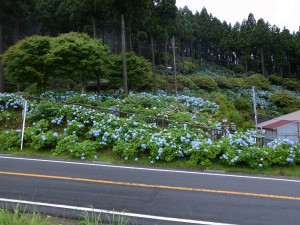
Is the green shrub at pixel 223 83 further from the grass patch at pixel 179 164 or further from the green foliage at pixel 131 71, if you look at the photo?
the grass patch at pixel 179 164

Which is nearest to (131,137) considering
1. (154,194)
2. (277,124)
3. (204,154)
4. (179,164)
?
(179,164)

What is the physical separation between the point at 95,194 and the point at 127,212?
1.19 m

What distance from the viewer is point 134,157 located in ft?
32.2

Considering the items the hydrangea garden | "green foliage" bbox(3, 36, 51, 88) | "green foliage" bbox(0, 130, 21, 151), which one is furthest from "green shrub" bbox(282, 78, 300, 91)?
"green foliage" bbox(0, 130, 21, 151)

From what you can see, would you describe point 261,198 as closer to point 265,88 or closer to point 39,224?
point 39,224

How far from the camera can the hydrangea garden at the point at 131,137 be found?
920cm

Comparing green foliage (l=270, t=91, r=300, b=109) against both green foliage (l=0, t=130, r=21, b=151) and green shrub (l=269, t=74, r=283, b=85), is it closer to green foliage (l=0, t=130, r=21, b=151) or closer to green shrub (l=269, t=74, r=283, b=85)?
green shrub (l=269, t=74, r=283, b=85)

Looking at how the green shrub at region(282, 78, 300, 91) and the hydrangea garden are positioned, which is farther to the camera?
the green shrub at region(282, 78, 300, 91)

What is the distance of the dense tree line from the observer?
2580 cm

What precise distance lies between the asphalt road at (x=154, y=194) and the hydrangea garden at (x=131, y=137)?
0.91 metres

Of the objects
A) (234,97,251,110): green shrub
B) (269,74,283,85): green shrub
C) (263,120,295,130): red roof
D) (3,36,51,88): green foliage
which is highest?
(269,74,283,85): green shrub

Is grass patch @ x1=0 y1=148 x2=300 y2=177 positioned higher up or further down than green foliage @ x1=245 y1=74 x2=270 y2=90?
further down

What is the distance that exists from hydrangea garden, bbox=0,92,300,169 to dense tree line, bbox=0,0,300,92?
8562 millimetres

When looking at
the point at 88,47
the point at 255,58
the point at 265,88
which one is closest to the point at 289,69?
the point at 255,58
